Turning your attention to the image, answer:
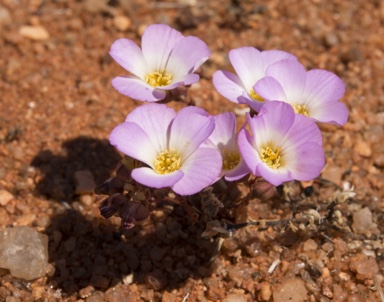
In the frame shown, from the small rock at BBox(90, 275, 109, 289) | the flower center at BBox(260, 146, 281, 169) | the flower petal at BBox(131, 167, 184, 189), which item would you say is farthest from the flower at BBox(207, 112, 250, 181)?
the small rock at BBox(90, 275, 109, 289)

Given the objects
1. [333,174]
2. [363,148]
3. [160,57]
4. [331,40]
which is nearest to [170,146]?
[160,57]

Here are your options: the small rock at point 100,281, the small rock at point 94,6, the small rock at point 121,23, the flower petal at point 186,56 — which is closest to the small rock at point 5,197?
the small rock at point 100,281

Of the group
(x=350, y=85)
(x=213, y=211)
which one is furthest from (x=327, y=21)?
(x=213, y=211)

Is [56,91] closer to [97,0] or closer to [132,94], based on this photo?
[97,0]

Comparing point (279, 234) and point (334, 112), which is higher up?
point (334, 112)

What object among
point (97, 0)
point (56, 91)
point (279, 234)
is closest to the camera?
point (279, 234)

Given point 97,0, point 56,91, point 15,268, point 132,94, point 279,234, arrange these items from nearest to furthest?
point 132,94
point 15,268
point 279,234
point 56,91
point 97,0

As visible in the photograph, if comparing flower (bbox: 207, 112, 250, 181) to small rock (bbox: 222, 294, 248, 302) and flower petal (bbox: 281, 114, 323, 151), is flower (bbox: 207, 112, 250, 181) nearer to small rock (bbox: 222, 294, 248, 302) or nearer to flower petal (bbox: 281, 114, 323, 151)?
flower petal (bbox: 281, 114, 323, 151)

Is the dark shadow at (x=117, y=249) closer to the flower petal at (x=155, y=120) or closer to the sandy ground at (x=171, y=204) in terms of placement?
the sandy ground at (x=171, y=204)

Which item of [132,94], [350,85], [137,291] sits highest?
[132,94]
